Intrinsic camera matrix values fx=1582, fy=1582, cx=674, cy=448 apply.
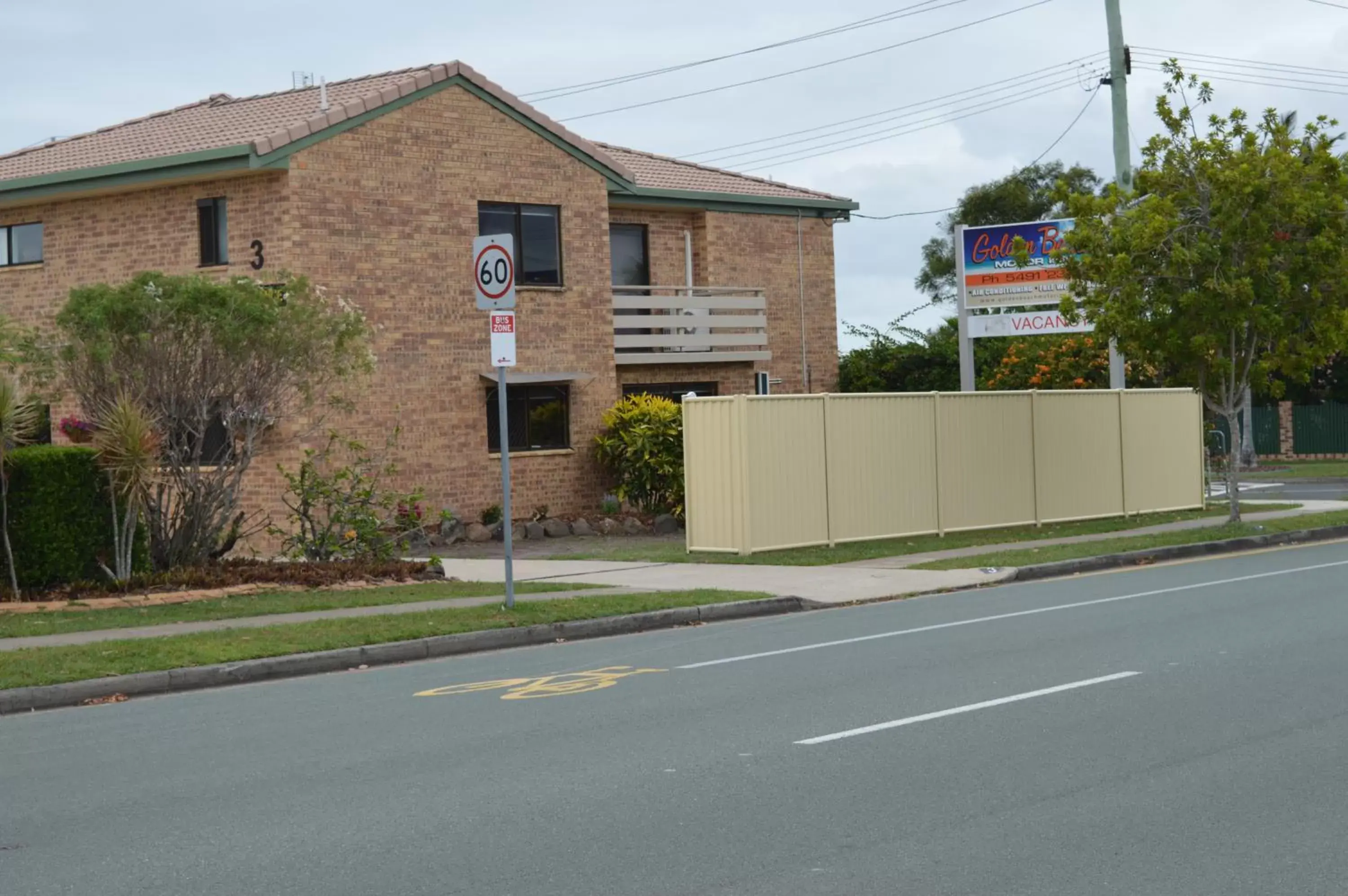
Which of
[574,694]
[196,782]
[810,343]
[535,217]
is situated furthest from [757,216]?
[196,782]

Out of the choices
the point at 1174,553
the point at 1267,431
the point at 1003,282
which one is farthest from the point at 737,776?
the point at 1267,431

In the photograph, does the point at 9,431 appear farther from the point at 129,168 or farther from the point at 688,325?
the point at 688,325

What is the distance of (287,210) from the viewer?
23547 mm

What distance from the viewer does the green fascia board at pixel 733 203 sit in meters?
29.6

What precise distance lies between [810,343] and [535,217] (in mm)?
8383

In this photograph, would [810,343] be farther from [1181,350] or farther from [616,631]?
[616,631]

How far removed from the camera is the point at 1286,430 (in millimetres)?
50281

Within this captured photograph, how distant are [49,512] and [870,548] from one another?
10.7m

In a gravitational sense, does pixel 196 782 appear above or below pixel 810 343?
below

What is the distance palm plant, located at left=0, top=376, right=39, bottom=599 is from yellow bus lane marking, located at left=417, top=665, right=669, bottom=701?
269 inches

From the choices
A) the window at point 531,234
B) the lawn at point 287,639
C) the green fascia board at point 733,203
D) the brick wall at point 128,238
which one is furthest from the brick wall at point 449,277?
the lawn at point 287,639

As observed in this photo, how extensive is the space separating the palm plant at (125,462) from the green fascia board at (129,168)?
7.26 m

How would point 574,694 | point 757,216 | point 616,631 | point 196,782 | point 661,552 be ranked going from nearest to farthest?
1. point 196,782
2. point 574,694
3. point 616,631
4. point 661,552
5. point 757,216

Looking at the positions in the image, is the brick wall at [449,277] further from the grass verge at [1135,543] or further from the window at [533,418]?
the grass verge at [1135,543]
